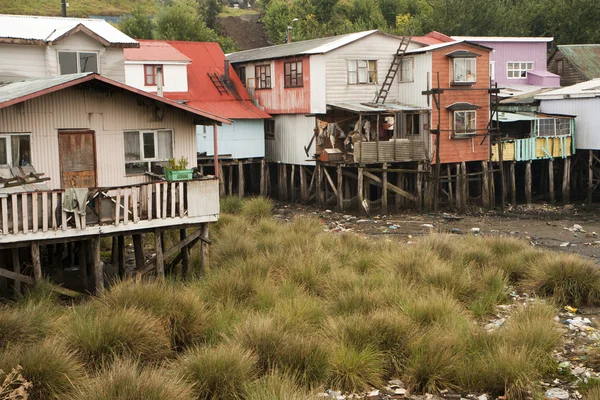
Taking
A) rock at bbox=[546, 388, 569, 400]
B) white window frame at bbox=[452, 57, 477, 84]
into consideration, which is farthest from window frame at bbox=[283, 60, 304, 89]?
rock at bbox=[546, 388, 569, 400]

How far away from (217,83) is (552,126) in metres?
18.2

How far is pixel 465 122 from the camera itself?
130 ft

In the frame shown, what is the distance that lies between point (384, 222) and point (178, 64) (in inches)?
526

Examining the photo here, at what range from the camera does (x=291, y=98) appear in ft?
133

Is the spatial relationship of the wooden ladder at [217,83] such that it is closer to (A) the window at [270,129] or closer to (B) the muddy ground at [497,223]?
(A) the window at [270,129]

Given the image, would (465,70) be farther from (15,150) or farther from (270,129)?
(15,150)

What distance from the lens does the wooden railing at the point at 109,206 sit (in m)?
16.8

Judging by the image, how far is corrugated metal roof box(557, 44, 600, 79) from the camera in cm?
5384

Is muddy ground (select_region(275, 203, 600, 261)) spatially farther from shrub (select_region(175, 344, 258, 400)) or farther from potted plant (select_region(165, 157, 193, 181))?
shrub (select_region(175, 344, 258, 400))

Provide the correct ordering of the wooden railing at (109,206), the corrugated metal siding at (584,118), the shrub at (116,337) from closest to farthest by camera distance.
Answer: the shrub at (116,337), the wooden railing at (109,206), the corrugated metal siding at (584,118)

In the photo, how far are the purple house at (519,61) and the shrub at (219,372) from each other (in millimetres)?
45374

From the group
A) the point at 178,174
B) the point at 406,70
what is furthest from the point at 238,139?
the point at 178,174

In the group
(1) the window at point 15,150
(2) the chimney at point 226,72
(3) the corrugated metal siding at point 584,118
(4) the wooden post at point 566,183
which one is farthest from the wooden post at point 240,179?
(1) the window at point 15,150

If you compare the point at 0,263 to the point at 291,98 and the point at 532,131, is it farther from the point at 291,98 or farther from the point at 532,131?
the point at 532,131
